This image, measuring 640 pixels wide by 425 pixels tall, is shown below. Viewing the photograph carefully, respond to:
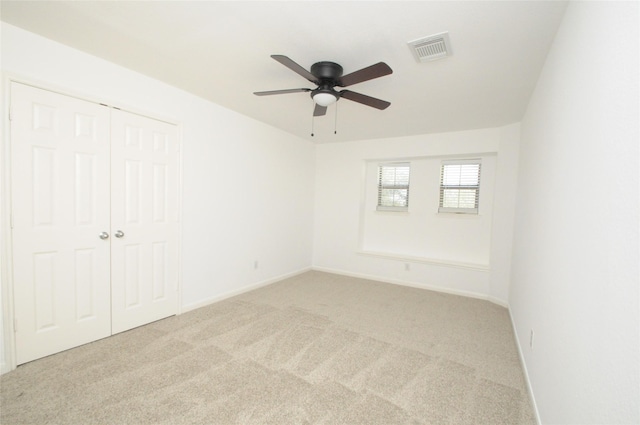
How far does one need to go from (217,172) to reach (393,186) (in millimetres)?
3199

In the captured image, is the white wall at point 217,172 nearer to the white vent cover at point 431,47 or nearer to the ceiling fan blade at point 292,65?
the ceiling fan blade at point 292,65

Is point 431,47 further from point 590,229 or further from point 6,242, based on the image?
point 6,242

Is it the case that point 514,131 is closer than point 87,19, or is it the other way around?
point 87,19

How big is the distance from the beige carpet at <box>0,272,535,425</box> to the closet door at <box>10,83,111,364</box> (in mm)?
275

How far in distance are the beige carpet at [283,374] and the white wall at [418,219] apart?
1098 millimetres

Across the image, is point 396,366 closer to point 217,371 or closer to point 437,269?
point 217,371

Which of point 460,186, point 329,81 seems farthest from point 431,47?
point 460,186

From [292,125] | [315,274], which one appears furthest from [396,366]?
[292,125]

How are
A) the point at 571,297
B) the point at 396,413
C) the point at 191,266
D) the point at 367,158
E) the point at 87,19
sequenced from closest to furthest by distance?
1. the point at 571,297
2. the point at 396,413
3. the point at 87,19
4. the point at 191,266
5. the point at 367,158

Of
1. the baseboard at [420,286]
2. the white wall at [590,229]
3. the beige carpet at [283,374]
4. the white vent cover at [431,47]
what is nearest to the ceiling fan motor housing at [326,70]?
the white vent cover at [431,47]

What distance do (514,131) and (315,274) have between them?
403cm

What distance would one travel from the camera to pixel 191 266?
10.9 ft

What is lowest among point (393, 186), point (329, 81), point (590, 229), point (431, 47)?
point (590, 229)

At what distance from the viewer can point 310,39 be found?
6.61 feet
